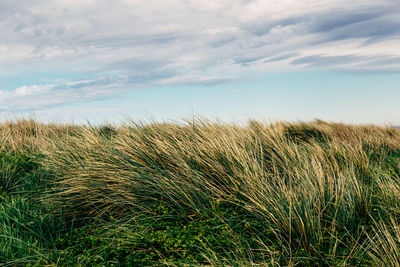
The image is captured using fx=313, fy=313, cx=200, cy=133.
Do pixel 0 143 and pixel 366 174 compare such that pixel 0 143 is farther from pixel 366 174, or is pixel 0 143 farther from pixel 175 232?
pixel 366 174

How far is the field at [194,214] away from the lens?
9.30 ft

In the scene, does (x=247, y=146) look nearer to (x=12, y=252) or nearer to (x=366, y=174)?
(x=366, y=174)

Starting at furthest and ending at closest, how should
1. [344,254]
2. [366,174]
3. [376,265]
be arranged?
[366,174] < [344,254] < [376,265]

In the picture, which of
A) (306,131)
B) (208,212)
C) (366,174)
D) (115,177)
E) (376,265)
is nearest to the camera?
(376,265)

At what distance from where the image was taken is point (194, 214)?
11.3ft

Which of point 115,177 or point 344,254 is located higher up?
point 115,177

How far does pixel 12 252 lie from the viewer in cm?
304

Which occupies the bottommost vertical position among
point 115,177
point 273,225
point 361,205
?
point 361,205

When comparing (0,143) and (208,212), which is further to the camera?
(0,143)

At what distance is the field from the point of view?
2.83m

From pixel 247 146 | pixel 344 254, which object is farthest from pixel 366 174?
pixel 344 254

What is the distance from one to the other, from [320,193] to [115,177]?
98.9 inches

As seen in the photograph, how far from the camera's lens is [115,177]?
4062 mm

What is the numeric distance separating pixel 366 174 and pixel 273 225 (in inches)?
108
